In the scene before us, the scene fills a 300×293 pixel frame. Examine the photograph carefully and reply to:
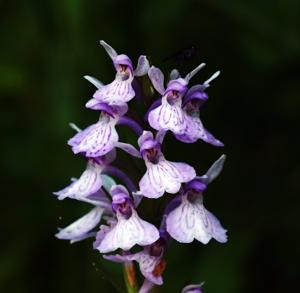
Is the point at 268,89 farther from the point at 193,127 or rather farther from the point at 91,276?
the point at 193,127

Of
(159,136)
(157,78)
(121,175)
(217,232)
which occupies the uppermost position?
(157,78)

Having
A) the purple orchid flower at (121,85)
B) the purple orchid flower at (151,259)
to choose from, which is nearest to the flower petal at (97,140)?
the purple orchid flower at (121,85)

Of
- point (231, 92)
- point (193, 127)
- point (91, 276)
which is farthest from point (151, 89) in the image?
point (231, 92)

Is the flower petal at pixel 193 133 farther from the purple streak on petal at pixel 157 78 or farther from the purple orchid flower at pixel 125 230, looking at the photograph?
the purple orchid flower at pixel 125 230

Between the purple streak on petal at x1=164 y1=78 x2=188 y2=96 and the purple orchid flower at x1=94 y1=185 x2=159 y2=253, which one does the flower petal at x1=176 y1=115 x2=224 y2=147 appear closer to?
the purple streak on petal at x1=164 y1=78 x2=188 y2=96

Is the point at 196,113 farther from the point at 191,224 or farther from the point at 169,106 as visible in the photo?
the point at 191,224

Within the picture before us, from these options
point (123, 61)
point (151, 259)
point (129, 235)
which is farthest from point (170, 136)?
point (129, 235)

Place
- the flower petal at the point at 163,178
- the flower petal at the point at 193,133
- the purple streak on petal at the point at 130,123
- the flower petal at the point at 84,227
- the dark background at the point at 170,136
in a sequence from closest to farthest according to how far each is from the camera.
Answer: the flower petal at the point at 163,178 → the flower petal at the point at 193,133 → the purple streak on petal at the point at 130,123 → the flower petal at the point at 84,227 → the dark background at the point at 170,136
